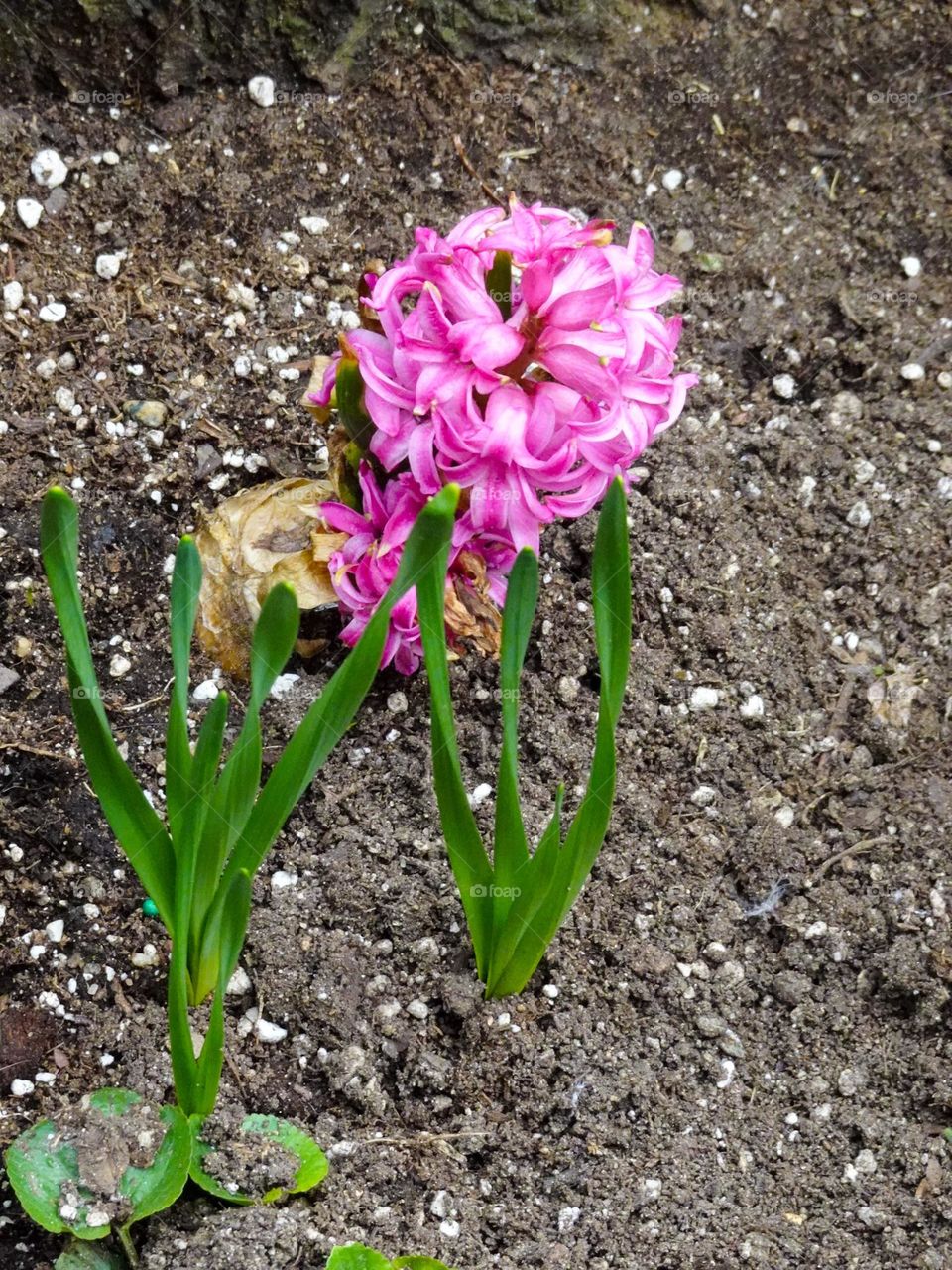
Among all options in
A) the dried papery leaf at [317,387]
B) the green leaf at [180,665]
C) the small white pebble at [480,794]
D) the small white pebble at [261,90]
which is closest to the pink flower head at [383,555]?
the dried papery leaf at [317,387]

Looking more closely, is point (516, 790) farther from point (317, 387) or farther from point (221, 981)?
point (317, 387)

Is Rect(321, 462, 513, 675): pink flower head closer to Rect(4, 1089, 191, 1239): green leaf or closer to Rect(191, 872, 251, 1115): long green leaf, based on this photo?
Rect(191, 872, 251, 1115): long green leaf

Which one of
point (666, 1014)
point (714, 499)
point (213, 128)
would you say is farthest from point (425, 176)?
point (666, 1014)

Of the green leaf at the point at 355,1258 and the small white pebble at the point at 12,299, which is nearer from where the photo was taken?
the green leaf at the point at 355,1258

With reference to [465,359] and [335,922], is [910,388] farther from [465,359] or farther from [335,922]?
[335,922]

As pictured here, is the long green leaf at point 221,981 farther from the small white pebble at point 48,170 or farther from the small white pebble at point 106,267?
the small white pebble at point 48,170

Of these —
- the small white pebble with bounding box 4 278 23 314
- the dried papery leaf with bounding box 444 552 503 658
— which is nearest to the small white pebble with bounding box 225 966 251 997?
the dried papery leaf with bounding box 444 552 503 658

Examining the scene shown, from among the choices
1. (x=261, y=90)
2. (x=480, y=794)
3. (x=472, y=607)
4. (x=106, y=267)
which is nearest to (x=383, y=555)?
(x=472, y=607)
